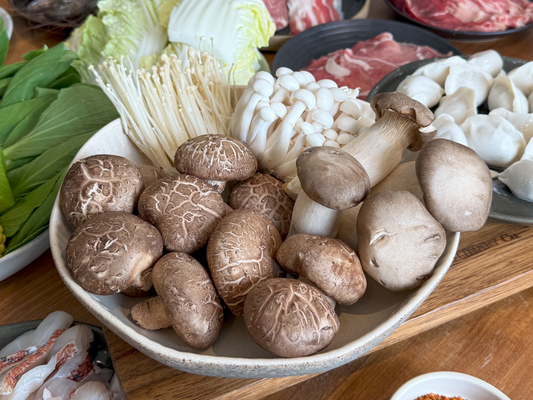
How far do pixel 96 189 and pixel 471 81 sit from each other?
132 centimetres

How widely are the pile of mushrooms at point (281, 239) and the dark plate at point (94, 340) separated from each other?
11.9 inches

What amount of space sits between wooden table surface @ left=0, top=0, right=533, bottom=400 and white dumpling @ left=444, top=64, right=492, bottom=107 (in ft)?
1.75

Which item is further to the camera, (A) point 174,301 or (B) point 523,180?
(B) point 523,180

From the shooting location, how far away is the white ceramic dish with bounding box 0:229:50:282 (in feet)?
3.78

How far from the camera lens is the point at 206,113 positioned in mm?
1258

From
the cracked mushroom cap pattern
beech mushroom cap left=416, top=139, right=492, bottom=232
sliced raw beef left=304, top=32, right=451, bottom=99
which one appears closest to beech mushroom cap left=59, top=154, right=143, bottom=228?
the cracked mushroom cap pattern

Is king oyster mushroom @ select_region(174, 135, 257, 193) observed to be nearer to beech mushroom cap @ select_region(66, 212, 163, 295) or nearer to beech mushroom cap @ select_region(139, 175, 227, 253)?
beech mushroom cap @ select_region(139, 175, 227, 253)

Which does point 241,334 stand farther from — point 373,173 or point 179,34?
point 179,34

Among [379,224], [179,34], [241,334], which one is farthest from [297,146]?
[179,34]

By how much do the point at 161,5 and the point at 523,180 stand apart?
148 centimetres

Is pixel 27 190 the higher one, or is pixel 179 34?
pixel 179 34

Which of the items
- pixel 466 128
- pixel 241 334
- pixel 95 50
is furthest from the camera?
pixel 95 50

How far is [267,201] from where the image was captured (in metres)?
1.00

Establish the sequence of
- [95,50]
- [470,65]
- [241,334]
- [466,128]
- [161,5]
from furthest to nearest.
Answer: [95,50]
[161,5]
[470,65]
[466,128]
[241,334]
